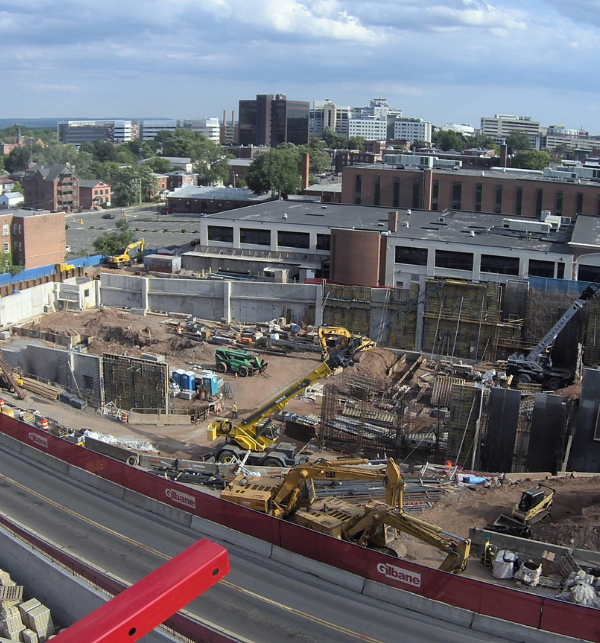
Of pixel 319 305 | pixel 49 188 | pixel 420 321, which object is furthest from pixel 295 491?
pixel 49 188

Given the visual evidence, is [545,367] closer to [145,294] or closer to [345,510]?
[345,510]

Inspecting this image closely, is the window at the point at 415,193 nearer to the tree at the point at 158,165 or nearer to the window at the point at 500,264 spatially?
the window at the point at 500,264

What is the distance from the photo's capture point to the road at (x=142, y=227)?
78812mm

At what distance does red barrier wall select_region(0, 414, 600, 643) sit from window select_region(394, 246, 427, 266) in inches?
1285

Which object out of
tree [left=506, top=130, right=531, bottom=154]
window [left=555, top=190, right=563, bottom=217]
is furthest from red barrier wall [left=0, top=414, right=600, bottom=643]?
tree [left=506, top=130, right=531, bottom=154]

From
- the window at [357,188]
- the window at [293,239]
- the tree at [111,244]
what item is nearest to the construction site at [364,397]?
the window at [293,239]

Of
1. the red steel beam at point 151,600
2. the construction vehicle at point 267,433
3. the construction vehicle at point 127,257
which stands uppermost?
the red steel beam at point 151,600

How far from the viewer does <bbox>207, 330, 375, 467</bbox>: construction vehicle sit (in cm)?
2831

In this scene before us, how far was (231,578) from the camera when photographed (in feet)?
61.7

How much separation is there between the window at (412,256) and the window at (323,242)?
654cm

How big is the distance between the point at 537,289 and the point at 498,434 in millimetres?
16576

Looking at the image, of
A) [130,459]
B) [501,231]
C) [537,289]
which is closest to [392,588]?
[130,459]

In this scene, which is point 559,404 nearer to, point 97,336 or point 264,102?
point 97,336

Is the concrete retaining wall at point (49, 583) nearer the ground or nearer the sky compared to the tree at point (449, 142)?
nearer the ground
